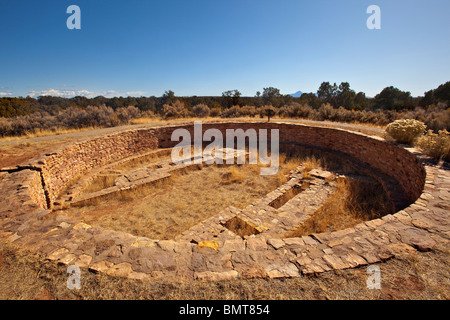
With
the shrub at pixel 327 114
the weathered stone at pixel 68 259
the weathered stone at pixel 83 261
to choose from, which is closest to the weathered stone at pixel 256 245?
the weathered stone at pixel 83 261

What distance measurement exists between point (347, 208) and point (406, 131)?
397cm

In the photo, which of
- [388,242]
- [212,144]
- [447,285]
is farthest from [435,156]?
[212,144]

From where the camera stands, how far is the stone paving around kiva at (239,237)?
2672 mm

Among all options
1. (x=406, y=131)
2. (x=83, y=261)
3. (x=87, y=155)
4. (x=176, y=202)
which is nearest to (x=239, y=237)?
(x=83, y=261)

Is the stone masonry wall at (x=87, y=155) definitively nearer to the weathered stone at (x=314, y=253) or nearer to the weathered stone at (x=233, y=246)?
the weathered stone at (x=233, y=246)

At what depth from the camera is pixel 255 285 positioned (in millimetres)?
2381

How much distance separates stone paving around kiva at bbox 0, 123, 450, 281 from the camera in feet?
8.77

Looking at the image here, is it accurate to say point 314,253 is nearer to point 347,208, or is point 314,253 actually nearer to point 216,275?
point 216,275

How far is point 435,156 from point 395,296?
18.6 feet

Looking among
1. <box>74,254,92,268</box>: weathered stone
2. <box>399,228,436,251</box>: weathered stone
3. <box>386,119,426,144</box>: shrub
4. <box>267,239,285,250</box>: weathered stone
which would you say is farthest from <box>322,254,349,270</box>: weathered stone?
<box>386,119,426,144</box>: shrub

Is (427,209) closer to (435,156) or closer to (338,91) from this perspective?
(435,156)

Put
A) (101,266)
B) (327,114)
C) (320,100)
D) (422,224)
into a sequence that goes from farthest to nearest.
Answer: (320,100), (327,114), (422,224), (101,266)

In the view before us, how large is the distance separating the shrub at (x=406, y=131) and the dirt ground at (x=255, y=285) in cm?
579
